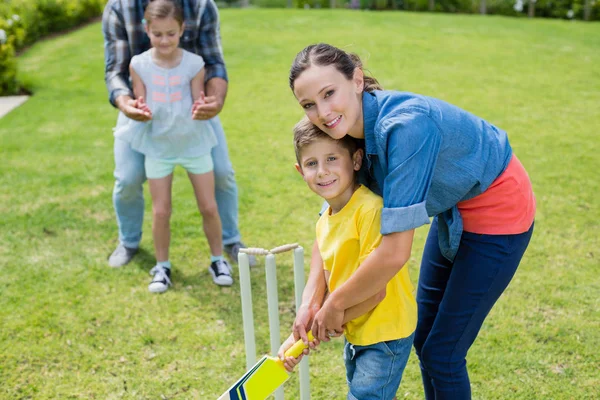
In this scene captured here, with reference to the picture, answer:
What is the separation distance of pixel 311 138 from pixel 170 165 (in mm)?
2055

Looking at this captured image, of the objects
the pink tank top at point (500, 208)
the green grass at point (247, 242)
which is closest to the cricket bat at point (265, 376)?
the pink tank top at point (500, 208)

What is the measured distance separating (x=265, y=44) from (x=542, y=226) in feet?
28.8

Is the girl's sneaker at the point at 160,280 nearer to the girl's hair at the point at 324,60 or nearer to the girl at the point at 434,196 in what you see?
the girl at the point at 434,196

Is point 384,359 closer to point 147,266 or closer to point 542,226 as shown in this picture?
point 147,266

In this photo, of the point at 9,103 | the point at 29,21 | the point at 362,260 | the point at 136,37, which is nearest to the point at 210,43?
the point at 136,37

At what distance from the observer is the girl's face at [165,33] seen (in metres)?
3.85

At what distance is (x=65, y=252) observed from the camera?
492cm

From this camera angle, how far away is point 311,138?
2.33 meters

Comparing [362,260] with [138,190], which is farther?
[138,190]

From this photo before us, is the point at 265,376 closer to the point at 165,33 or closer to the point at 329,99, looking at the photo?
the point at 329,99

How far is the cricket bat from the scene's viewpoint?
2404 mm

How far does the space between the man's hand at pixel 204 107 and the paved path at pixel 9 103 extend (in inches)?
225

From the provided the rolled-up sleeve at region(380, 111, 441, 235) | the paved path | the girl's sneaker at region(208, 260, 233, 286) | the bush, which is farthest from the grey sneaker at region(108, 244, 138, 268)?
the bush

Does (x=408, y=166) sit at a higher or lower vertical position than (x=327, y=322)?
higher
